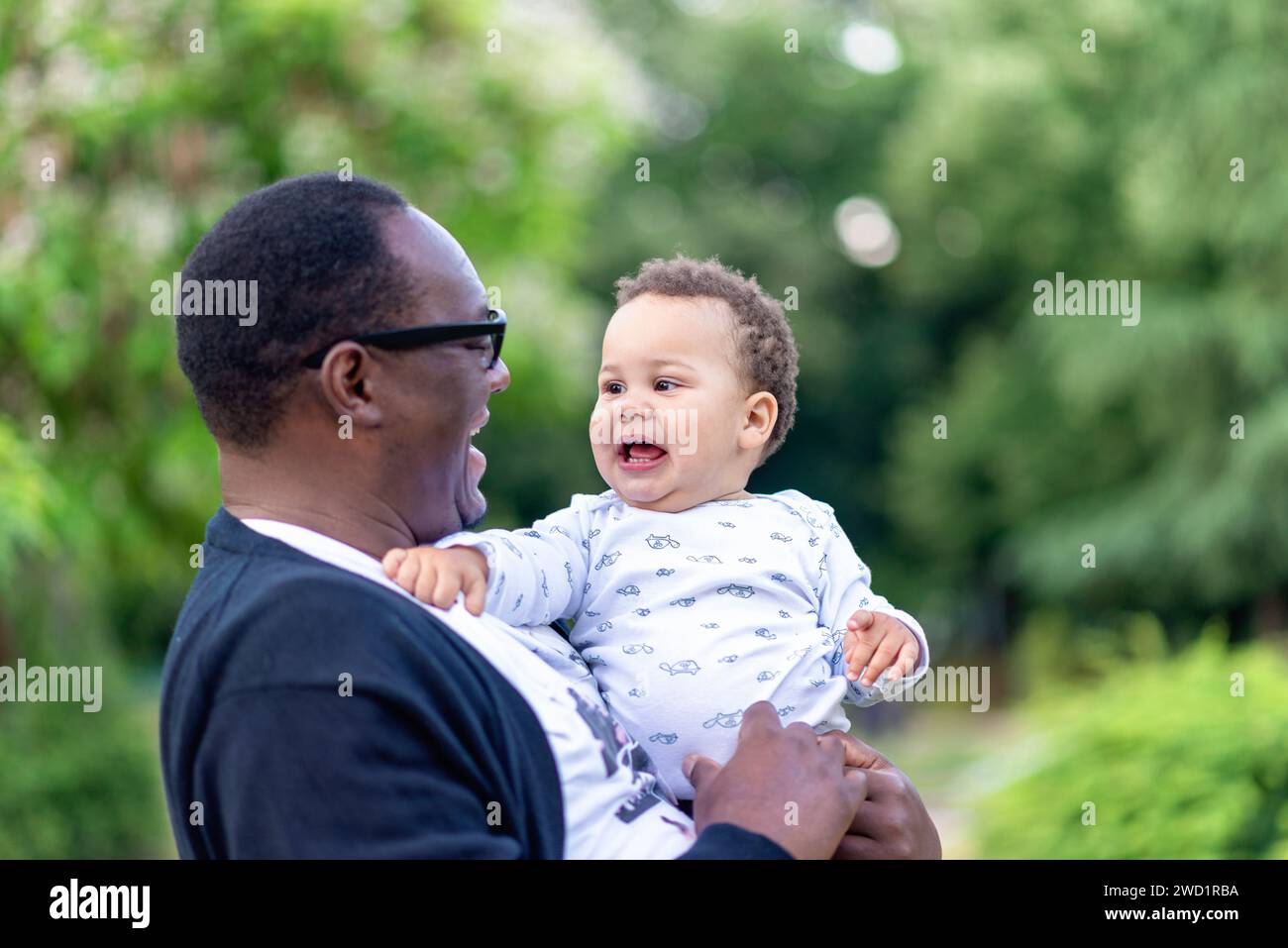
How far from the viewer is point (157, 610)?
71.9ft

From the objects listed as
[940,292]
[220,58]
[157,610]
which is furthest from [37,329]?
[940,292]

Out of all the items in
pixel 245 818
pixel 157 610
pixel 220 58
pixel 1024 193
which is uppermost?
pixel 1024 193

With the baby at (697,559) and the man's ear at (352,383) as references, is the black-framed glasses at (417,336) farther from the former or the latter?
the baby at (697,559)

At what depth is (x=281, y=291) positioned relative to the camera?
77.3 inches

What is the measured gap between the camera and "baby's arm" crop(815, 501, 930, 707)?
234 cm

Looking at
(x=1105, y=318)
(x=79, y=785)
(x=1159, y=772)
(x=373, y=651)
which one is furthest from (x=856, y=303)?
(x=373, y=651)

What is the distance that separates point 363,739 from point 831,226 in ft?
95.0

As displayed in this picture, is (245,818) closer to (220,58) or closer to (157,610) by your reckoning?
(220,58)

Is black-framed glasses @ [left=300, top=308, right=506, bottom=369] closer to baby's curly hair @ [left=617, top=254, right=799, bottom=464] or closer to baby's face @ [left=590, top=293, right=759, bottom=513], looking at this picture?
baby's face @ [left=590, top=293, right=759, bottom=513]

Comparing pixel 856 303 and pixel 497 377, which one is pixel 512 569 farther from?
pixel 856 303

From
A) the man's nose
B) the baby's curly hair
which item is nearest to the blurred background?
the baby's curly hair

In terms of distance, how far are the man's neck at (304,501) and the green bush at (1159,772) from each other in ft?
16.2

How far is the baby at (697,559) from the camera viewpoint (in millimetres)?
2295

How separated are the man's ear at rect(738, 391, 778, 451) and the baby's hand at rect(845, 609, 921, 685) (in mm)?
394
